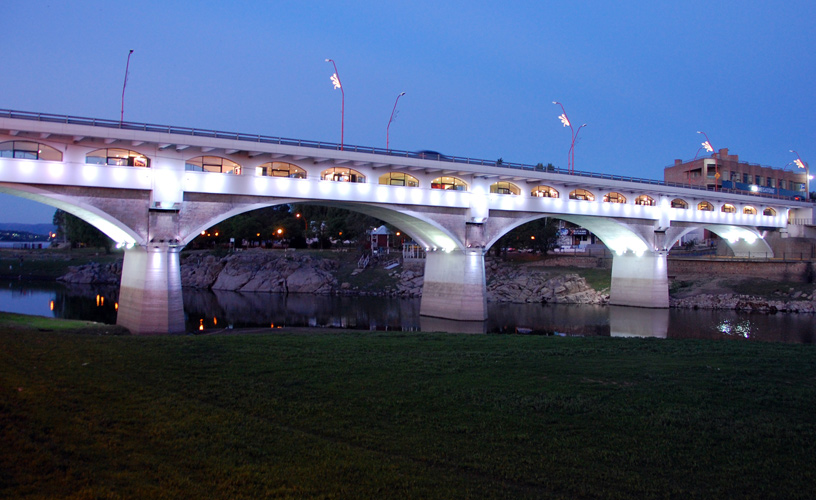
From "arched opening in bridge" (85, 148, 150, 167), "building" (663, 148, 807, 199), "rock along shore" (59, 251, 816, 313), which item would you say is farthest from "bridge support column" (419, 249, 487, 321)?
"building" (663, 148, 807, 199)

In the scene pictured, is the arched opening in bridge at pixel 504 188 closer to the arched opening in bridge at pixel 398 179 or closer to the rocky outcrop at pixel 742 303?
the arched opening in bridge at pixel 398 179

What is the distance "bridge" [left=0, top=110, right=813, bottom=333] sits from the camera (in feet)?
96.9

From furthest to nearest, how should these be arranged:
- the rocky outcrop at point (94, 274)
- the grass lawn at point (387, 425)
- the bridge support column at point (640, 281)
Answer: the rocky outcrop at point (94, 274), the bridge support column at point (640, 281), the grass lawn at point (387, 425)

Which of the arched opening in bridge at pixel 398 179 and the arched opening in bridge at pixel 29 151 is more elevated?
the arched opening in bridge at pixel 398 179

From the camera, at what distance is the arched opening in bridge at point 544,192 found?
47.1 metres

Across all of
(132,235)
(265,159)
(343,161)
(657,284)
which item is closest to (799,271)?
(657,284)

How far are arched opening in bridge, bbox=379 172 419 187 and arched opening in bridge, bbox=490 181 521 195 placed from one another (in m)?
7.23

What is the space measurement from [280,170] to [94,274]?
5480 centimetres

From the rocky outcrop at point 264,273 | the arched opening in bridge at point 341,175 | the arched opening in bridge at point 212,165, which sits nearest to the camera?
the arched opening in bridge at point 212,165

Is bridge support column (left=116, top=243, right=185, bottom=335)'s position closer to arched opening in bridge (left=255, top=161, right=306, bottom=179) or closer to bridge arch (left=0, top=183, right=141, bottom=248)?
bridge arch (left=0, top=183, right=141, bottom=248)

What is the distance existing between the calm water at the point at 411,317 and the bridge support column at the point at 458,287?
1.00 m

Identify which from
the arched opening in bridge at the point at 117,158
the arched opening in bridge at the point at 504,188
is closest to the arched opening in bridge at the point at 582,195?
the arched opening in bridge at the point at 504,188

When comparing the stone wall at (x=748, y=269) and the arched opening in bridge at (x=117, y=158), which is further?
the stone wall at (x=748, y=269)

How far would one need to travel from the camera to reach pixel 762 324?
1657 inches
